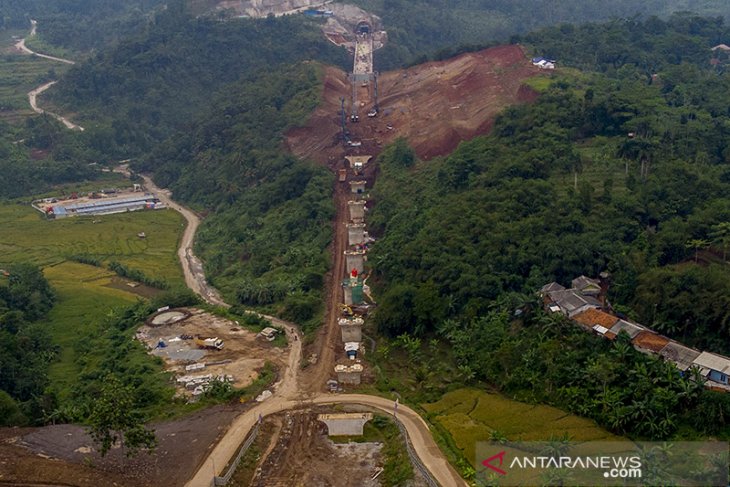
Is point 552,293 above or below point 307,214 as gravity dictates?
above

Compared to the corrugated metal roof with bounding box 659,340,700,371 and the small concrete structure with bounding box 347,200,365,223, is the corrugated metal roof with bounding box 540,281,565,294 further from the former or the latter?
the small concrete structure with bounding box 347,200,365,223

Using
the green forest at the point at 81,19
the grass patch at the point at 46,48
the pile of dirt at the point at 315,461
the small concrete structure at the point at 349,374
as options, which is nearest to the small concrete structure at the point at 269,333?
the small concrete structure at the point at 349,374

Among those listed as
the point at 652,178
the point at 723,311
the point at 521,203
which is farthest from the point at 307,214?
the point at 723,311

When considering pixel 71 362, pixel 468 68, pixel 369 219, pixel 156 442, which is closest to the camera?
pixel 156 442

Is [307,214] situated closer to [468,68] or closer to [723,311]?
[468,68]

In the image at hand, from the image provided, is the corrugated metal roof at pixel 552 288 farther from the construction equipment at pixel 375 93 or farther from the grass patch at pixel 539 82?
the construction equipment at pixel 375 93
